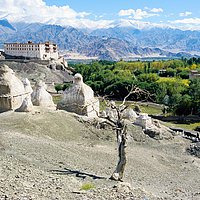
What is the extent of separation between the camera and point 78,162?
23.5m

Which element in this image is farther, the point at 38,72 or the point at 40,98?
the point at 38,72

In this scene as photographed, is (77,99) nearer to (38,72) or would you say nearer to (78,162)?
(78,162)

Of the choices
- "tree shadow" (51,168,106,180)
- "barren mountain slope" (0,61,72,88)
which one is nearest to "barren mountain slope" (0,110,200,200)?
"tree shadow" (51,168,106,180)

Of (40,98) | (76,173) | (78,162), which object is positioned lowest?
(78,162)

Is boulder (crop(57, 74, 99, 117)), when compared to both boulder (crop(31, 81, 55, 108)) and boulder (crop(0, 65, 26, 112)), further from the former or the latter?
boulder (crop(0, 65, 26, 112))

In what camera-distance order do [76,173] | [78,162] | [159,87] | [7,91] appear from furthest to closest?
[159,87] < [7,91] < [78,162] < [76,173]

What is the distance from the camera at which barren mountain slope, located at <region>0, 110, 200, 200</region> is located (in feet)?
53.9

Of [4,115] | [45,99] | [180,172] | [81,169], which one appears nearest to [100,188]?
[81,169]

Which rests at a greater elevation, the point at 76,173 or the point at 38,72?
the point at 38,72

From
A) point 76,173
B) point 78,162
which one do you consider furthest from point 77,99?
point 76,173

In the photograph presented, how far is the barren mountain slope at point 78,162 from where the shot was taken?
1644 centimetres

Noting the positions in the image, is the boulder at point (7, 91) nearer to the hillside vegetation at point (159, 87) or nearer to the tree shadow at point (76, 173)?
the hillside vegetation at point (159, 87)

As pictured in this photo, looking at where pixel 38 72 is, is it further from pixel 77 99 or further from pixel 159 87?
pixel 77 99

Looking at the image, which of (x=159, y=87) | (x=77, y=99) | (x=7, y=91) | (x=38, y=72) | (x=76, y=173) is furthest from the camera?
(x=38, y=72)
